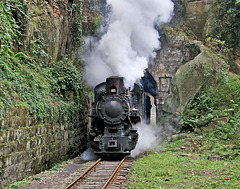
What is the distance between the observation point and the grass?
5546 millimetres

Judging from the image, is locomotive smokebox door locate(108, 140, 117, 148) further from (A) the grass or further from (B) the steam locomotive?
(A) the grass

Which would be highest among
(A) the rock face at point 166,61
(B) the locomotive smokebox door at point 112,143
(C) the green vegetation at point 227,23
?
(C) the green vegetation at point 227,23

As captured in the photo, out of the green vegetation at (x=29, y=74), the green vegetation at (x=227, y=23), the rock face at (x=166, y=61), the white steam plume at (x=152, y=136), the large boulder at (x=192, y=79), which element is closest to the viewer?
the green vegetation at (x=29, y=74)

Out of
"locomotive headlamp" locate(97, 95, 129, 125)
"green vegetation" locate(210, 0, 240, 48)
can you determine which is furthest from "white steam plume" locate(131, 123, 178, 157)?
"green vegetation" locate(210, 0, 240, 48)

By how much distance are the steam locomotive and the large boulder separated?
3891 mm

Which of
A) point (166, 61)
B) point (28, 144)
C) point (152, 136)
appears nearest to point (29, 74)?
point (28, 144)

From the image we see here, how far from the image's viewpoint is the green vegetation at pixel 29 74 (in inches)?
267

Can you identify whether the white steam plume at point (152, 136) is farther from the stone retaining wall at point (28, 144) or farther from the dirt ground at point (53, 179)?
the dirt ground at point (53, 179)

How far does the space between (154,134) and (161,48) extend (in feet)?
23.0

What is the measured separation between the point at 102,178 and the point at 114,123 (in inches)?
124

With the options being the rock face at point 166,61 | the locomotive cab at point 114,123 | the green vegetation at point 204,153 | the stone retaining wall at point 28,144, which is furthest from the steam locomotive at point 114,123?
the rock face at point 166,61

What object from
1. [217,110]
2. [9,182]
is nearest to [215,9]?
[217,110]

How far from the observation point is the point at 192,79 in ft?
44.8

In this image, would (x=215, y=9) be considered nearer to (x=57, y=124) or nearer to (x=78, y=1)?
(x=78, y=1)
